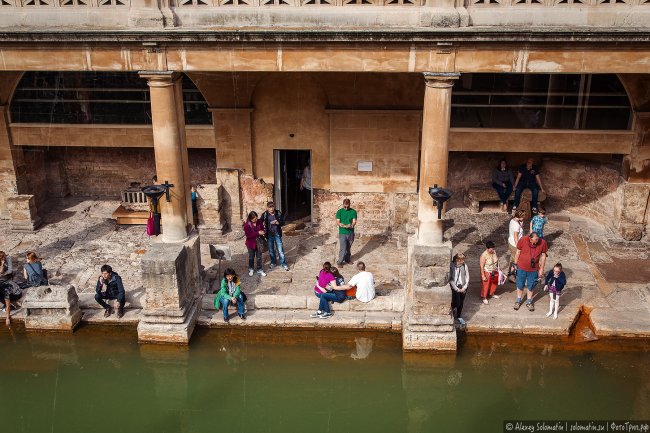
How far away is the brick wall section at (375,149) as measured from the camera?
43.4 ft

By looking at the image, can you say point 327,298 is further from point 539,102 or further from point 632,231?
point 632,231

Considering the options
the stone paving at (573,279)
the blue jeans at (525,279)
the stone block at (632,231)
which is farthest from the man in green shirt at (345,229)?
the stone block at (632,231)

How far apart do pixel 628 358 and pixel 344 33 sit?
6.54 meters

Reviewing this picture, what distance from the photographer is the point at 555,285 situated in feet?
34.4

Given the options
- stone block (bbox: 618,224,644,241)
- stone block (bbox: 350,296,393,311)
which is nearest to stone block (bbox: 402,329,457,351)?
stone block (bbox: 350,296,393,311)

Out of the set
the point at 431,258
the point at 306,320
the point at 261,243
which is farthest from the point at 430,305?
the point at 261,243

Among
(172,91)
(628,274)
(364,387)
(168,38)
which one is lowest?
(364,387)

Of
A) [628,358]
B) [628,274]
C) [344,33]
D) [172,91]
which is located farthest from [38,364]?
[628,274]

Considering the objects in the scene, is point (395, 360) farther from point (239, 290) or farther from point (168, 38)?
point (168, 38)

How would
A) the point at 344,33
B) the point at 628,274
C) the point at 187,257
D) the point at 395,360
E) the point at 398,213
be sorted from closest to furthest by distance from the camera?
the point at 344,33, the point at 395,360, the point at 187,257, the point at 628,274, the point at 398,213

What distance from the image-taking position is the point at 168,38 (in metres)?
9.81

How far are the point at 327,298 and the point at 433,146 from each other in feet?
9.84

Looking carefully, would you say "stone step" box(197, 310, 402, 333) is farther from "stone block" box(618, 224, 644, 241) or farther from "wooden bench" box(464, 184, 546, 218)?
"stone block" box(618, 224, 644, 241)

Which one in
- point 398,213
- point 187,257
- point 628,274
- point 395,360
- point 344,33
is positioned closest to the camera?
point 344,33
